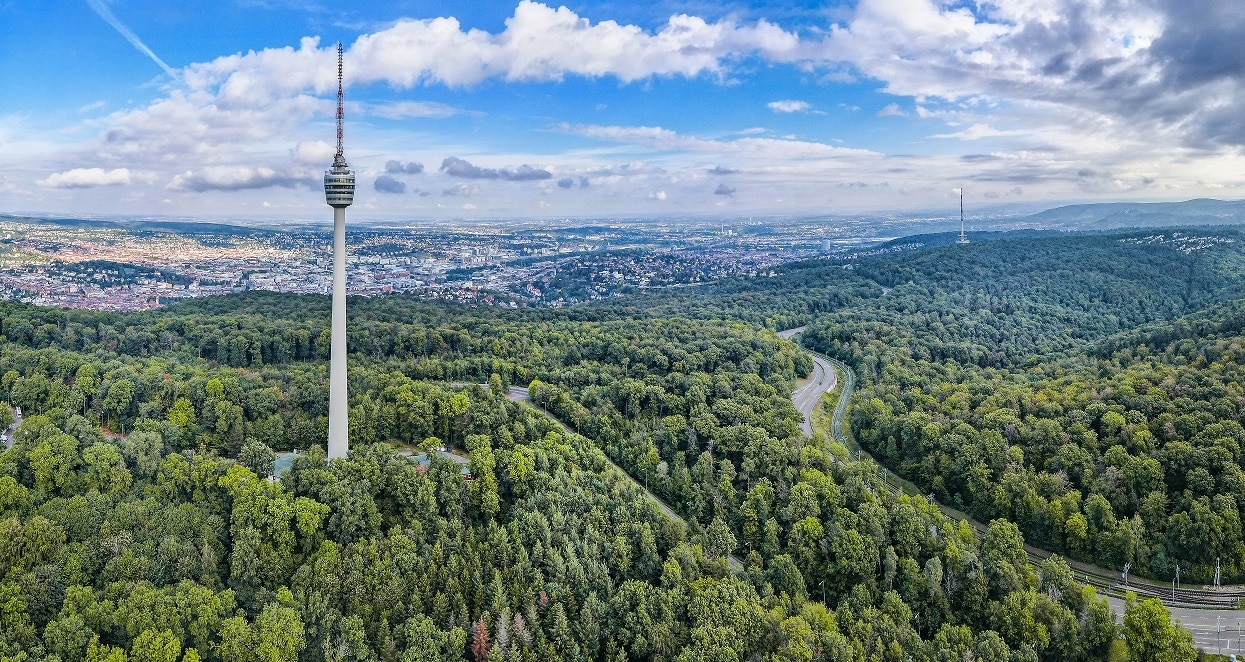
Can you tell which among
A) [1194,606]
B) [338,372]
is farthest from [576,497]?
[1194,606]

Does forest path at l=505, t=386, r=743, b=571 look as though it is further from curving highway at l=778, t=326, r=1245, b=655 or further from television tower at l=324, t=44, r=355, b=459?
curving highway at l=778, t=326, r=1245, b=655

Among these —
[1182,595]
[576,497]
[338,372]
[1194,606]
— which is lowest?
[1194,606]

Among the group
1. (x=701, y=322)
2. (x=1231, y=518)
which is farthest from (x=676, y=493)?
(x=701, y=322)

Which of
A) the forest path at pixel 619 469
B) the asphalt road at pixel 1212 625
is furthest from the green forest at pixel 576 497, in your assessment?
the asphalt road at pixel 1212 625

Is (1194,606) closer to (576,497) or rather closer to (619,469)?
(576,497)

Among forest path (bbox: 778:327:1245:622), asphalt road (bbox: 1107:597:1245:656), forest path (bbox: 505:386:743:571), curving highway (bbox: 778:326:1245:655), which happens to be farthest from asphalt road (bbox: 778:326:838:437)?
asphalt road (bbox: 1107:597:1245:656)
